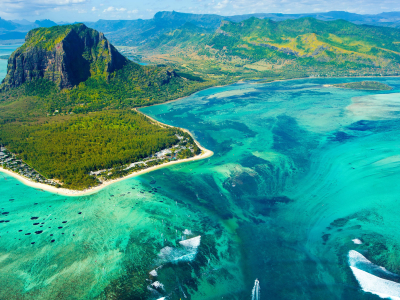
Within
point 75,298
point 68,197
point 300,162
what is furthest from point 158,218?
point 300,162

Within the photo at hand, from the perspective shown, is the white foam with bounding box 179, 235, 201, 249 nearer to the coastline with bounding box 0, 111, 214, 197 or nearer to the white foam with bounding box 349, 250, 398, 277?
the white foam with bounding box 349, 250, 398, 277

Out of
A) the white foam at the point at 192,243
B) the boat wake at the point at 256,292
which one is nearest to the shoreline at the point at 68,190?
A: the white foam at the point at 192,243

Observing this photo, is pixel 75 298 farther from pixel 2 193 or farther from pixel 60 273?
pixel 2 193

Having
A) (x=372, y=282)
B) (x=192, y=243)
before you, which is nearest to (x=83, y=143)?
(x=192, y=243)

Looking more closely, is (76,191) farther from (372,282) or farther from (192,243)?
(372,282)

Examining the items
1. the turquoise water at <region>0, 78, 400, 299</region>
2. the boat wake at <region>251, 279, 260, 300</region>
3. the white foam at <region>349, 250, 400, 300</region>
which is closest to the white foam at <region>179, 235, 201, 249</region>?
the turquoise water at <region>0, 78, 400, 299</region>

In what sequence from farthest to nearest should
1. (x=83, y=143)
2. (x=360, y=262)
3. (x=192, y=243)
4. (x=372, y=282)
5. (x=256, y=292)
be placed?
1. (x=83, y=143)
2. (x=192, y=243)
3. (x=360, y=262)
4. (x=372, y=282)
5. (x=256, y=292)

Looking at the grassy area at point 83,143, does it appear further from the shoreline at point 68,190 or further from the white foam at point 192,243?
the white foam at point 192,243
